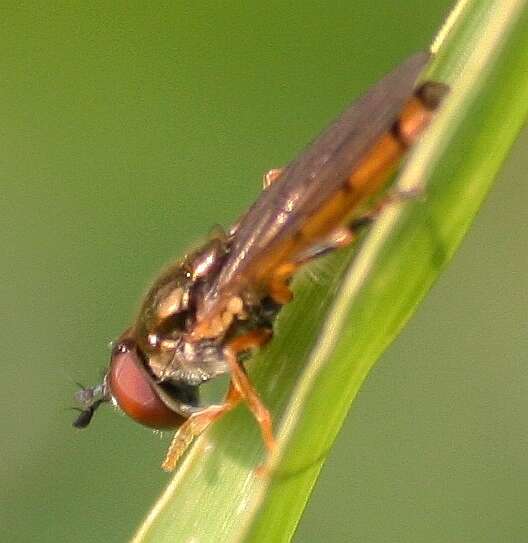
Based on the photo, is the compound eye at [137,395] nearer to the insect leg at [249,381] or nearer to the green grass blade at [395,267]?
the insect leg at [249,381]

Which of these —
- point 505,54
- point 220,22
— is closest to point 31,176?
point 220,22

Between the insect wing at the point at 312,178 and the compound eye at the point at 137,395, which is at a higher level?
the insect wing at the point at 312,178

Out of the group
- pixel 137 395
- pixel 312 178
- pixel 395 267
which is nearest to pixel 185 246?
pixel 137 395

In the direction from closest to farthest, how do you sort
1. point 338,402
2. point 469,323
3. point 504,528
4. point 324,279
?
point 338,402, point 324,279, point 504,528, point 469,323

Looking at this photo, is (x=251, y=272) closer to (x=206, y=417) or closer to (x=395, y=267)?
(x=206, y=417)

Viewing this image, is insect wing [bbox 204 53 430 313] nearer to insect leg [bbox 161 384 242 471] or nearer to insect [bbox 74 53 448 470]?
insect [bbox 74 53 448 470]

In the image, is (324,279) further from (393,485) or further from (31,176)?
(31,176)

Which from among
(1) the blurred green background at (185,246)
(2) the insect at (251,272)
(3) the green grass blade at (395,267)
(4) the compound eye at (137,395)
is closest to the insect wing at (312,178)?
(2) the insect at (251,272)
